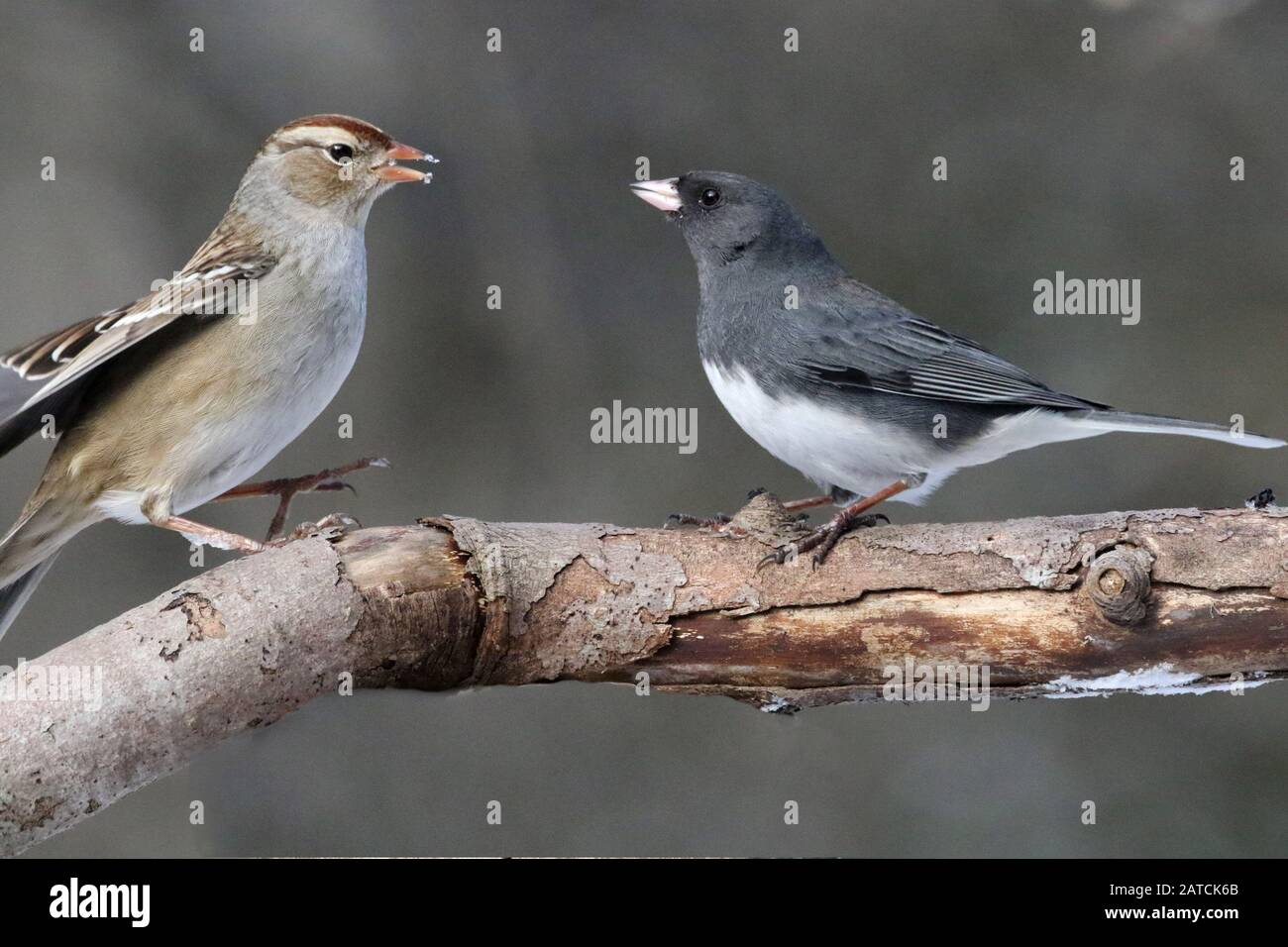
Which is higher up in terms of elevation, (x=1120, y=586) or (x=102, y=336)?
(x=102, y=336)

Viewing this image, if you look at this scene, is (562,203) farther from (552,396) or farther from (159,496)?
(159,496)

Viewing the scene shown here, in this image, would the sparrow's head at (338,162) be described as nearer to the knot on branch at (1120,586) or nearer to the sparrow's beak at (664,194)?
the sparrow's beak at (664,194)

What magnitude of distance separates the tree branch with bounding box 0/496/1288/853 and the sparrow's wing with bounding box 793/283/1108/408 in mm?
411

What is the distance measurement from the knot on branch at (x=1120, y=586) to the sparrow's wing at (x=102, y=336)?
1695mm

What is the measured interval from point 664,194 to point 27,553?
162cm

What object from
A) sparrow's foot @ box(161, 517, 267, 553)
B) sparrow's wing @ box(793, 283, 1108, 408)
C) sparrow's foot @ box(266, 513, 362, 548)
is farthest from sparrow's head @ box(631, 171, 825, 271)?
sparrow's foot @ box(161, 517, 267, 553)

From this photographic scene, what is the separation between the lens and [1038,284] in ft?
13.3

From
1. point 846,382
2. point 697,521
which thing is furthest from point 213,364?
point 846,382

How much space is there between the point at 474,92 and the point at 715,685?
2.26 meters

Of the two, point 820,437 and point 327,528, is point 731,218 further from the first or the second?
point 327,528

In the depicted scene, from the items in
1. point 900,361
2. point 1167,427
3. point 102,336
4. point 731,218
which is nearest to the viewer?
point 102,336

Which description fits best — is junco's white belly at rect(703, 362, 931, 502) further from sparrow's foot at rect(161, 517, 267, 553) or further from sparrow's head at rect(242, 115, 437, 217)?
sparrow's foot at rect(161, 517, 267, 553)

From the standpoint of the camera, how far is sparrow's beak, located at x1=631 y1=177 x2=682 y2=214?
3195 mm

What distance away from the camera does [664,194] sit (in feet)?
10.5
